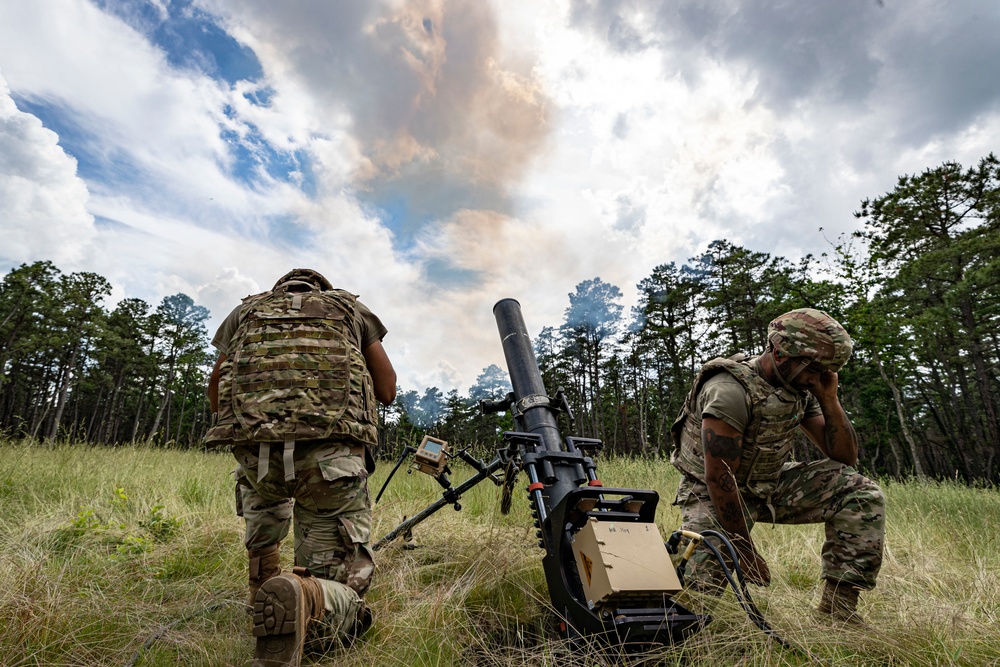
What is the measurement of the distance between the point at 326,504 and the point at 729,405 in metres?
2.29

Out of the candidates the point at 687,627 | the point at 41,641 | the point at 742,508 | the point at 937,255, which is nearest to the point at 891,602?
the point at 742,508

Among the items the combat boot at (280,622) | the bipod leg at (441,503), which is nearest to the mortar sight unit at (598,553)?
the bipod leg at (441,503)

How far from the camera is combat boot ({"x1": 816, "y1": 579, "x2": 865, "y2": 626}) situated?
2.73 metres

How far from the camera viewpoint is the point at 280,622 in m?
1.94

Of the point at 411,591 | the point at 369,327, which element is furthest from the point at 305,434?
the point at 411,591

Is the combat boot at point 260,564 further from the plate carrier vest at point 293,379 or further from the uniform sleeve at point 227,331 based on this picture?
the uniform sleeve at point 227,331

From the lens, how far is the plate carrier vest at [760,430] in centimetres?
317

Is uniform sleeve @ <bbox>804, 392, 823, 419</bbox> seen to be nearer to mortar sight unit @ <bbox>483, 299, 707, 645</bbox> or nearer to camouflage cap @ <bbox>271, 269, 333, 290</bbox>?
mortar sight unit @ <bbox>483, 299, 707, 645</bbox>

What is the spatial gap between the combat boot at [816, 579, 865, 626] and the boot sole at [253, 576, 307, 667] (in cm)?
253

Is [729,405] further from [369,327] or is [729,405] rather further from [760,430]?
[369,327]

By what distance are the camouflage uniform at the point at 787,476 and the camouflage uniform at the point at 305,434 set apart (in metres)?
1.87

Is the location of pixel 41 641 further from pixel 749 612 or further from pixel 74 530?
pixel 749 612

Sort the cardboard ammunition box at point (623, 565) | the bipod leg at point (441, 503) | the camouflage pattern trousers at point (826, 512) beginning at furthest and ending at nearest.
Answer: the bipod leg at point (441, 503)
the camouflage pattern trousers at point (826, 512)
the cardboard ammunition box at point (623, 565)

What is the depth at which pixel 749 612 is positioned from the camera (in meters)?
2.12
